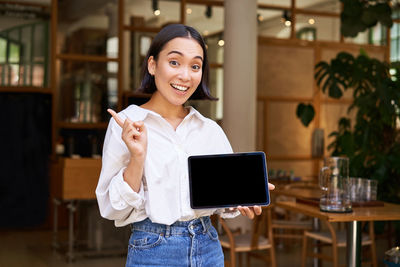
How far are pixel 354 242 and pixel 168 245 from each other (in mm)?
2649

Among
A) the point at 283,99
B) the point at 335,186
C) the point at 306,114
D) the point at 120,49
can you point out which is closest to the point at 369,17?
the point at 306,114

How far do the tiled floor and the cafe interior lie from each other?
0.07 feet

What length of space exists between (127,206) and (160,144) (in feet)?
0.65

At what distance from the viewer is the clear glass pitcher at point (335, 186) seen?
382cm

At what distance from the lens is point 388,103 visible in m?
5.34

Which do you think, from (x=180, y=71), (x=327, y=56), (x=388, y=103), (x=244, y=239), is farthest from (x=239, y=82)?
(x=180, y=71)

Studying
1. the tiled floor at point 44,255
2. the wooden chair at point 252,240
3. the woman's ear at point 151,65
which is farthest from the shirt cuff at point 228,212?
the tiled floor at point 44,255

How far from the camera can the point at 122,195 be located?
60.5 inches

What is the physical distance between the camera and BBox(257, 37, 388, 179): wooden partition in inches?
347

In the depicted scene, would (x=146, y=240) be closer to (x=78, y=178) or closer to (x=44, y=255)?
(x=78, y=178)

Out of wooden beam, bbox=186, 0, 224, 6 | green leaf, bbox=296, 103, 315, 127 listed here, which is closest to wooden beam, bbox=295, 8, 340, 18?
wooden beam, bbox=186, 0, 224, 6

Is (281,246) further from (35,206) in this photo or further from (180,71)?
(180,71)

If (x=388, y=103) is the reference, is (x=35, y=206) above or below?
below

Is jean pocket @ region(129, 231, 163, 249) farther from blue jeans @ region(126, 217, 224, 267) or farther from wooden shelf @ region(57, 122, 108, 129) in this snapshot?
wooden shelf @ region(57, 122, 108, 129)
